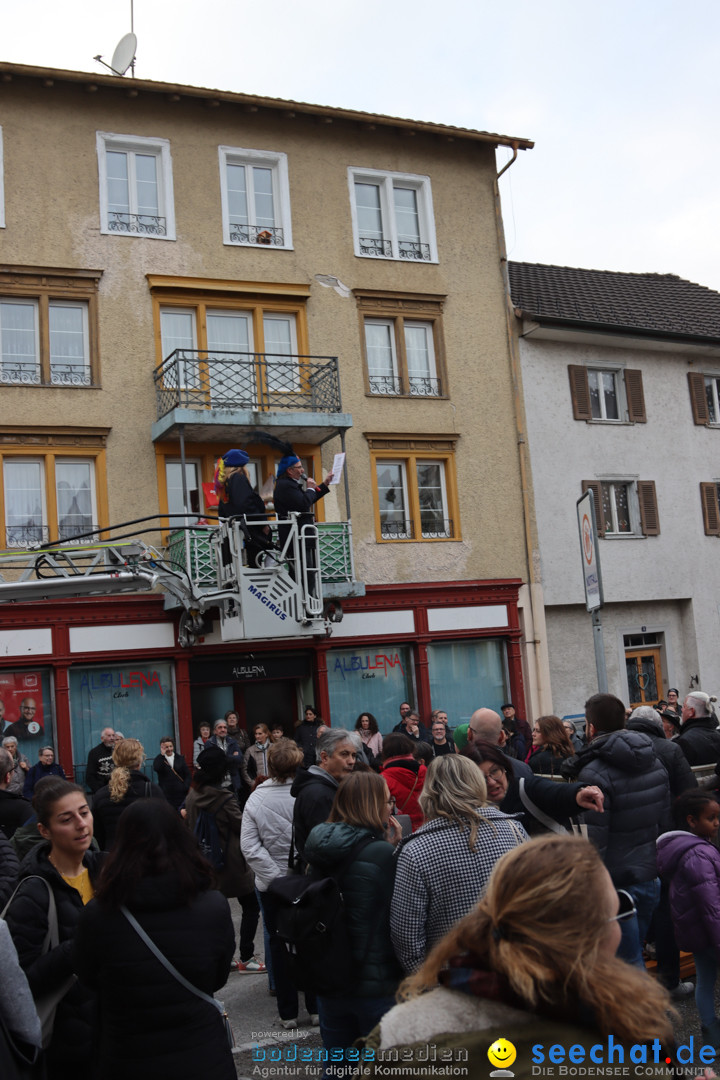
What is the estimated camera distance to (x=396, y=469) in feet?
72.9

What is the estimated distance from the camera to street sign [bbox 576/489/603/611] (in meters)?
10.3

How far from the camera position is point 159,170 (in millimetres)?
20766

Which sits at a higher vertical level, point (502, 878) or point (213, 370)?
point (213, 370)

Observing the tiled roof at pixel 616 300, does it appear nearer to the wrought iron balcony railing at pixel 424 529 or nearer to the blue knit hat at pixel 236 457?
the wrought iron balcony railing at pixel 424 529

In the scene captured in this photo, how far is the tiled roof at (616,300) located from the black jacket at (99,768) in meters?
13.8

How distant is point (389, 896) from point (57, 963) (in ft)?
4.61

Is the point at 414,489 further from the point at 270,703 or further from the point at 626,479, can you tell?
the point at 626,479

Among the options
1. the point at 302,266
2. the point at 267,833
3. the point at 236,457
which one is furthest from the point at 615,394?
the point at 267,833

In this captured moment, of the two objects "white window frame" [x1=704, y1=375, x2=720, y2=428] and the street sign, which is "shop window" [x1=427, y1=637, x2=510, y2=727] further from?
the street sign

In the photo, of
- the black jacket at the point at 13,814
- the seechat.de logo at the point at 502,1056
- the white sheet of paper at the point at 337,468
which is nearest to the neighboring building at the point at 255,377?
the white sheet of paper at the point at 337,468

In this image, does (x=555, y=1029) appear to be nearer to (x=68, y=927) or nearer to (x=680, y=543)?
(x=68, y=927)

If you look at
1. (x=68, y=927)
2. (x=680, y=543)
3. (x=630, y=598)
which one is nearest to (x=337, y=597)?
(x=630, y=598)

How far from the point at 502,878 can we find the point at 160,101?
829 inches

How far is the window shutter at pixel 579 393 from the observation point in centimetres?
2398
